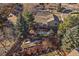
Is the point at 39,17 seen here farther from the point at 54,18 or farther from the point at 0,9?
the point at 0,9

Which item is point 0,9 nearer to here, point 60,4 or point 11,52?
point 11,52

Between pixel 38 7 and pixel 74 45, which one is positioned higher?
pixel 38 7

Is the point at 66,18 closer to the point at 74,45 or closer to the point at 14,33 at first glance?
the point at 74,45

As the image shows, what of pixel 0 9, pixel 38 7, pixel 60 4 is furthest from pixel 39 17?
pixel 0 9

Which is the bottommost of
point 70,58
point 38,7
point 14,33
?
point 70,58

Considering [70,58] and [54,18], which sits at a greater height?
[54,18]

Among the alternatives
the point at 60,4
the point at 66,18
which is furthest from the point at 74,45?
the point at 60,4

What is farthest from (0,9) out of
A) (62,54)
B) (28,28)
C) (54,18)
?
(62,54)
